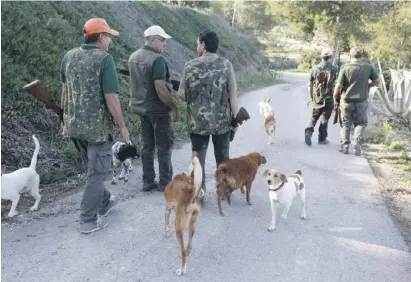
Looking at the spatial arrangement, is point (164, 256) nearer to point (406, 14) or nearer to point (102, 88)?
point (102, 88)

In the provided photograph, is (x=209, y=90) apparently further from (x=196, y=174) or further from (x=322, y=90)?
(x=322, y=90)

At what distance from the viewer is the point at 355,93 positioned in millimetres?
8508

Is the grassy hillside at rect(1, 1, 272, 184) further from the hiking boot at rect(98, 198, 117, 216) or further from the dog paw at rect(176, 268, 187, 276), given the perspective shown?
the dog paw at rect(176, 268, 187, 276)

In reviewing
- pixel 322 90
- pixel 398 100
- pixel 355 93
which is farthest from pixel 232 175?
pixel 398 100

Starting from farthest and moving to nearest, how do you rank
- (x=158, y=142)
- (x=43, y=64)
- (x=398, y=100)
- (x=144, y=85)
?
(x=398, y=100), (x=43, y=64), (x=158, y=142), (x=144, y=85)

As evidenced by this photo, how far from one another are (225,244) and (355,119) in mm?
5187

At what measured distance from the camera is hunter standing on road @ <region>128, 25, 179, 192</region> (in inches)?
213

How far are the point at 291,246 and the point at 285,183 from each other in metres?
0.81

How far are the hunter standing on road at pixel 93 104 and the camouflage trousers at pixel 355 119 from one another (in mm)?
5532

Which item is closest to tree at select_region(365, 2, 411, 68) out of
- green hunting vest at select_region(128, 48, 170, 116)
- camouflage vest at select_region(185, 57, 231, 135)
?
camouflage vest at select_region(185, 57, 231, 135)

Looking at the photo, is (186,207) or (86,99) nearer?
(186,207)

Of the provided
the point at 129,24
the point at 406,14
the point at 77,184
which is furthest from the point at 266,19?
the point at 77,184

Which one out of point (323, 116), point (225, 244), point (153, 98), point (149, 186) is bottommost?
point (225, 244)

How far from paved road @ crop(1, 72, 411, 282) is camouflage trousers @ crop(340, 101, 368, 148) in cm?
216
